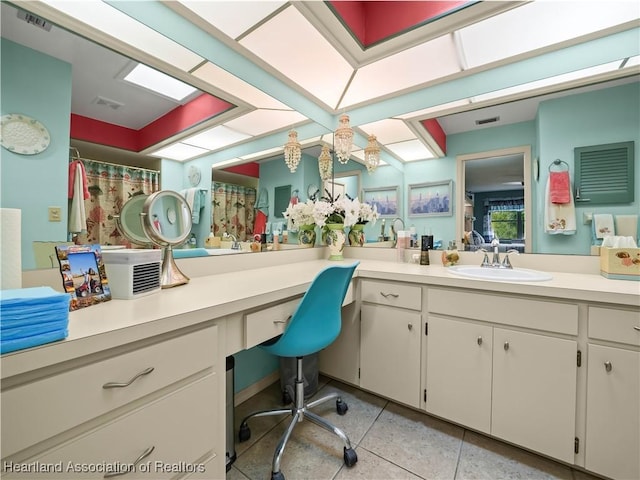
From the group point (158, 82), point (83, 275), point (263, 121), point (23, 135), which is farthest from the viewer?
point (263, 121)

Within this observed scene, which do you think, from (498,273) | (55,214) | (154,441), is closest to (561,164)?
(498,273)

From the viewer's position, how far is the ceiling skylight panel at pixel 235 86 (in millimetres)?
1550

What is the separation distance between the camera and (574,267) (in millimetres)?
1559

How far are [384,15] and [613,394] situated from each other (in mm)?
2437

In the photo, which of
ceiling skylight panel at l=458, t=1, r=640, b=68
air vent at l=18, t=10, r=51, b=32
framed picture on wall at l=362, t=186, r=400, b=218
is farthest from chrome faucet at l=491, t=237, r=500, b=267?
air vent at l=18, t=10, r=51, b=32

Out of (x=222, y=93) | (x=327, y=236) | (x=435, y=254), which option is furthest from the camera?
(x=327, y=236)

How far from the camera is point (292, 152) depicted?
2.16 meters

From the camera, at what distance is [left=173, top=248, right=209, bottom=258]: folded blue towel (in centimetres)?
135

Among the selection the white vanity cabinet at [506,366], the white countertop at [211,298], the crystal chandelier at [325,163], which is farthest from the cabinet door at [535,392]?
the crystal chandelier at [325,163]

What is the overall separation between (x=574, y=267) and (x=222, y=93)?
2.34 meters

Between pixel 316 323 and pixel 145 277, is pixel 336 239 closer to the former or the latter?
pixel 316 323

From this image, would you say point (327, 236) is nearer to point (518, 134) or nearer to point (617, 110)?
point (518, 134)

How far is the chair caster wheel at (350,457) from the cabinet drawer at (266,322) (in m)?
0.70

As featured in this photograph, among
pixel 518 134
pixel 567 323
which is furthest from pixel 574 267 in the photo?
pixel 518 134
